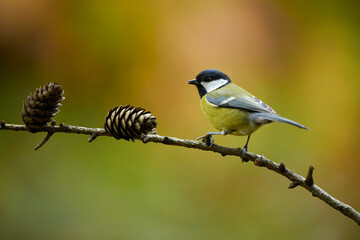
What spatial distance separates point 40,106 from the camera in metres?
0.63

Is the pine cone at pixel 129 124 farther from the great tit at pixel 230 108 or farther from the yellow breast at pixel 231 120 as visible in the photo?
the yellow breast at pixel 231 120

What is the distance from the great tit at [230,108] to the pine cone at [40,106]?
0.45m

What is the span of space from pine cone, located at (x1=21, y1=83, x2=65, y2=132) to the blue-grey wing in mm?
592

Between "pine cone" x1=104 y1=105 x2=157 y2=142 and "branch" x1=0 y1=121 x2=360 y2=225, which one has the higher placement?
"pine cone" x1=104 y1=105 x2=157 y2=142

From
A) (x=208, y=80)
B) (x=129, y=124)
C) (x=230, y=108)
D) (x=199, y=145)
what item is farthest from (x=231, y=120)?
(x=129, y=124)

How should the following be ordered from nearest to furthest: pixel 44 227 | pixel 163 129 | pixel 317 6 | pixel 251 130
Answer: pixel 251 130
pixel 44 227
pixel 163 129
pixel 317 6

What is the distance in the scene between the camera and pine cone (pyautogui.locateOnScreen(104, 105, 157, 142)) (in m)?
0.61

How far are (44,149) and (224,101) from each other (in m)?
0.65

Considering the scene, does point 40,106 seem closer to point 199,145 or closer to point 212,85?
point 199,145

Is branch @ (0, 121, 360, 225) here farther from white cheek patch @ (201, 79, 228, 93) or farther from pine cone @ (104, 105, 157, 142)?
white cheek patch @ (201, 79, 228, 93)

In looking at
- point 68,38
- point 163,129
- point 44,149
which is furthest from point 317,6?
point 44,149

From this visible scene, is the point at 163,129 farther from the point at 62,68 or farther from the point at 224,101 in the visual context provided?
the point at 62,68

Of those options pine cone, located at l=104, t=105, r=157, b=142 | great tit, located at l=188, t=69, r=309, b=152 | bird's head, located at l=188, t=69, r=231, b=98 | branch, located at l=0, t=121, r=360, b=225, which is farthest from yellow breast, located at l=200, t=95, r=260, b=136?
pine cone, located at l=104, t=105, r=157, b=142

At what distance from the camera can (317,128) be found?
144 centimetres
